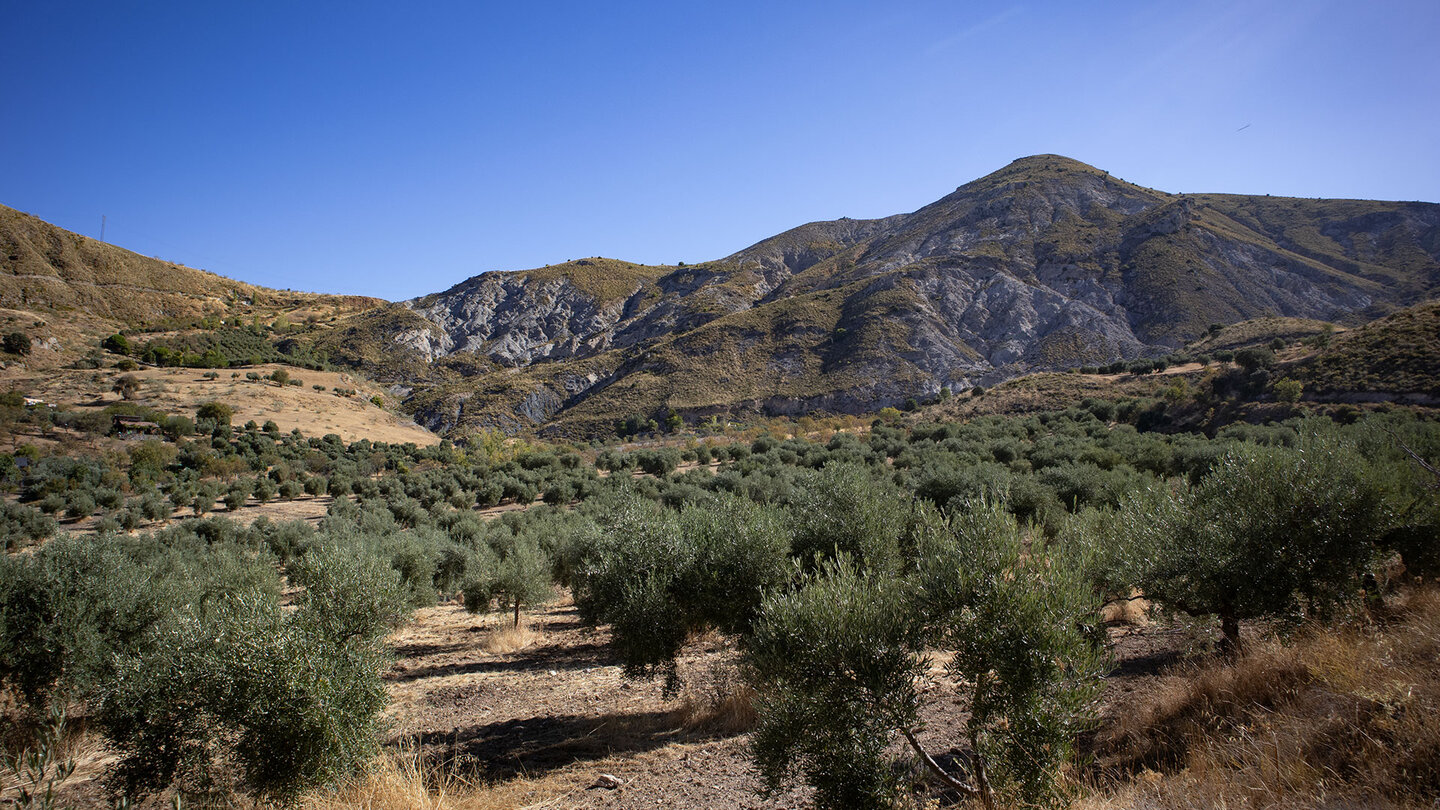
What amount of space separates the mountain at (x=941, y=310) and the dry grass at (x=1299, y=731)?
6888cm

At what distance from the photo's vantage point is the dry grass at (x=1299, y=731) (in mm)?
5262

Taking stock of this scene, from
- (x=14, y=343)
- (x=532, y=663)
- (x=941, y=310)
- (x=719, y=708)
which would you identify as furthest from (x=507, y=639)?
(x=941, y=310)

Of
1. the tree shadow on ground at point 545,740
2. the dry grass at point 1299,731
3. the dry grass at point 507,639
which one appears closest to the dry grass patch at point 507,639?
the dry grass at point 507,639

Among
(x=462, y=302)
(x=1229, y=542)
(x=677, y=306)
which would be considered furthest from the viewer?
(x=462, y=302)

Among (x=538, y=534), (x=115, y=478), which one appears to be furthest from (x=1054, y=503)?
(x=115, y=478)

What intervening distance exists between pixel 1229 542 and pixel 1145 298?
93.6 meters

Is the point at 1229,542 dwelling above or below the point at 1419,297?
below

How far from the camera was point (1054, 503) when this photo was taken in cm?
2159

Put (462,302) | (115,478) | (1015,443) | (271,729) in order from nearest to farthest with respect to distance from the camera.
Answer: (271,729)
(115,478)
(1015,443)
(462,302)

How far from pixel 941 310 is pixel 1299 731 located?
9289 cm

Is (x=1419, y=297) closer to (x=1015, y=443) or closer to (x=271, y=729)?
(x=1015, y=443)

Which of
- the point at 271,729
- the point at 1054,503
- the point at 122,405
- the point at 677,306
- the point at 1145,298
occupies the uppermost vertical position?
the point at 677,306

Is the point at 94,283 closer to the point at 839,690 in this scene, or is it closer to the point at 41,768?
the point at 41,768

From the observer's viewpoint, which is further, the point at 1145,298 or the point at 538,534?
the point at 1145,298
